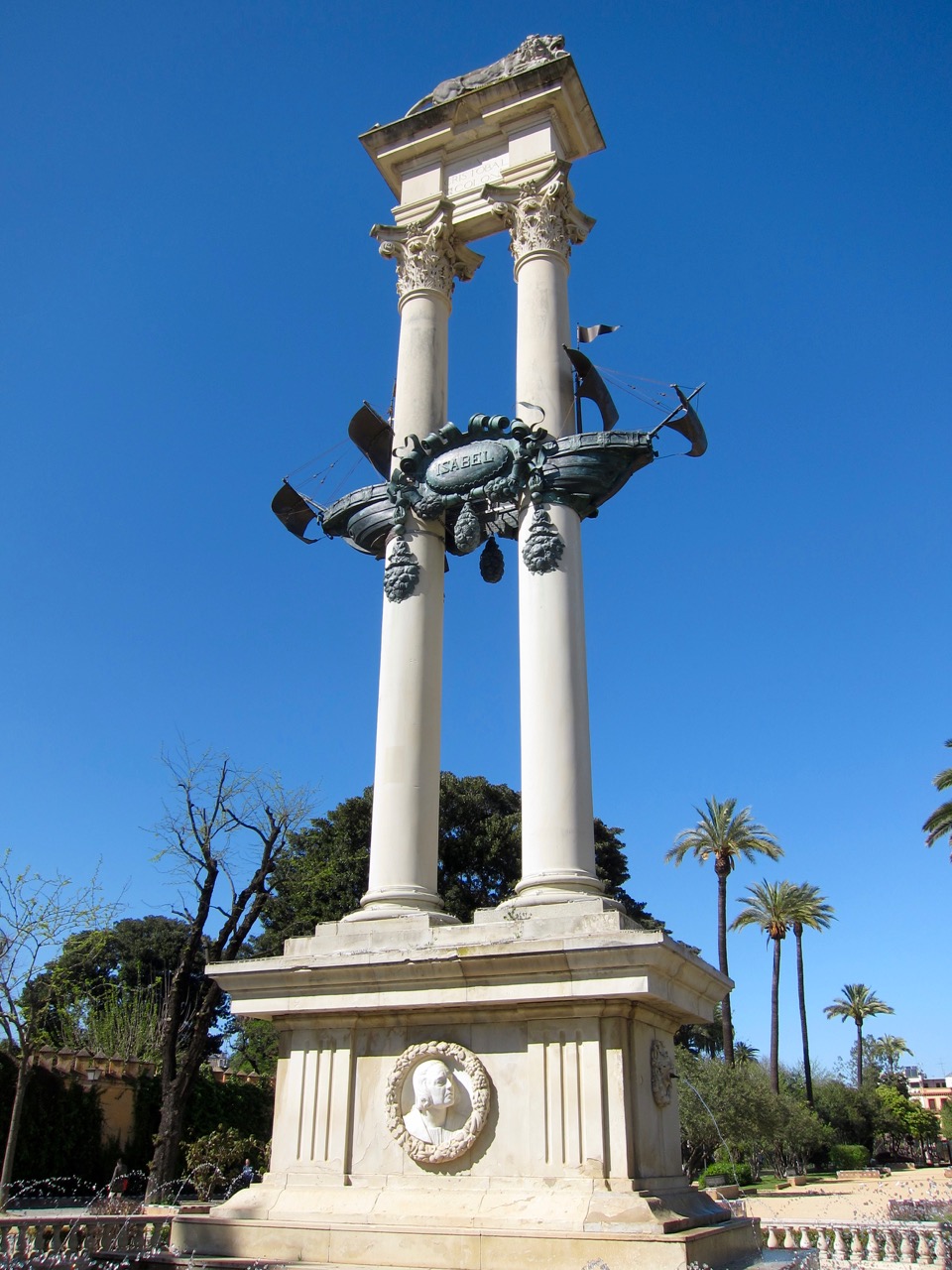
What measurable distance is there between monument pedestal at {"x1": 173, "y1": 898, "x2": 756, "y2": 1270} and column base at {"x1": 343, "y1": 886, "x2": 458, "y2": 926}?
324mm

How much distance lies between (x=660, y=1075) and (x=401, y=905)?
131 inches

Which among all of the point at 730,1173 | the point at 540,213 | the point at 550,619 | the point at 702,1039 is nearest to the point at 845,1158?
the point at 702,1039

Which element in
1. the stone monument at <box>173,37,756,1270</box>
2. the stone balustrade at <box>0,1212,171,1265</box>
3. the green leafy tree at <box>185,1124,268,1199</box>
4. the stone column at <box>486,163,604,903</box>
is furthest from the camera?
the green leafy tree at <box>185,1124,268,1199</box>

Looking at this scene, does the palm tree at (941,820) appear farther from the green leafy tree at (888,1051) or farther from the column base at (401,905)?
the green leafy tree at (888,1051)

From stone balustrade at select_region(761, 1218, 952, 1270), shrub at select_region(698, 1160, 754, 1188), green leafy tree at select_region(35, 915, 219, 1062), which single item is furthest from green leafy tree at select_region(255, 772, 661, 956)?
stone balustrade at select_region(761, 1218, 952, 1270)

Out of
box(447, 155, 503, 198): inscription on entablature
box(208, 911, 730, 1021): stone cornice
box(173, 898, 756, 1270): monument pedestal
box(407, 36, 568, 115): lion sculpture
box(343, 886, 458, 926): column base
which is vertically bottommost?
box(173, 898, 756, 1270): monument pedestal

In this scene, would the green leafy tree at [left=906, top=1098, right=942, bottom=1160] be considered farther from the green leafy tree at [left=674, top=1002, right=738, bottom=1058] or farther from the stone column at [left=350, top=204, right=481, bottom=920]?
the stone column at [left=350, top=204, right=481, bottom=920]

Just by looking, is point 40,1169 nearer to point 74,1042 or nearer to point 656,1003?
point 74,1042

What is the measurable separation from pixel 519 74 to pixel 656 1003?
45.0ft

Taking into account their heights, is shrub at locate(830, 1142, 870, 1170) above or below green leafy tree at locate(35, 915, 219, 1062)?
below

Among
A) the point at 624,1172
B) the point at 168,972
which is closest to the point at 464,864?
the point at 168,972

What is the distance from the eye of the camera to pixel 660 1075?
1005cm

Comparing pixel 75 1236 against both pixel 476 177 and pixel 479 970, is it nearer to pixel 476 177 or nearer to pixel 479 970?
pixel 479 970

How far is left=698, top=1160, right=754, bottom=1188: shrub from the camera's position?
1509 inches
